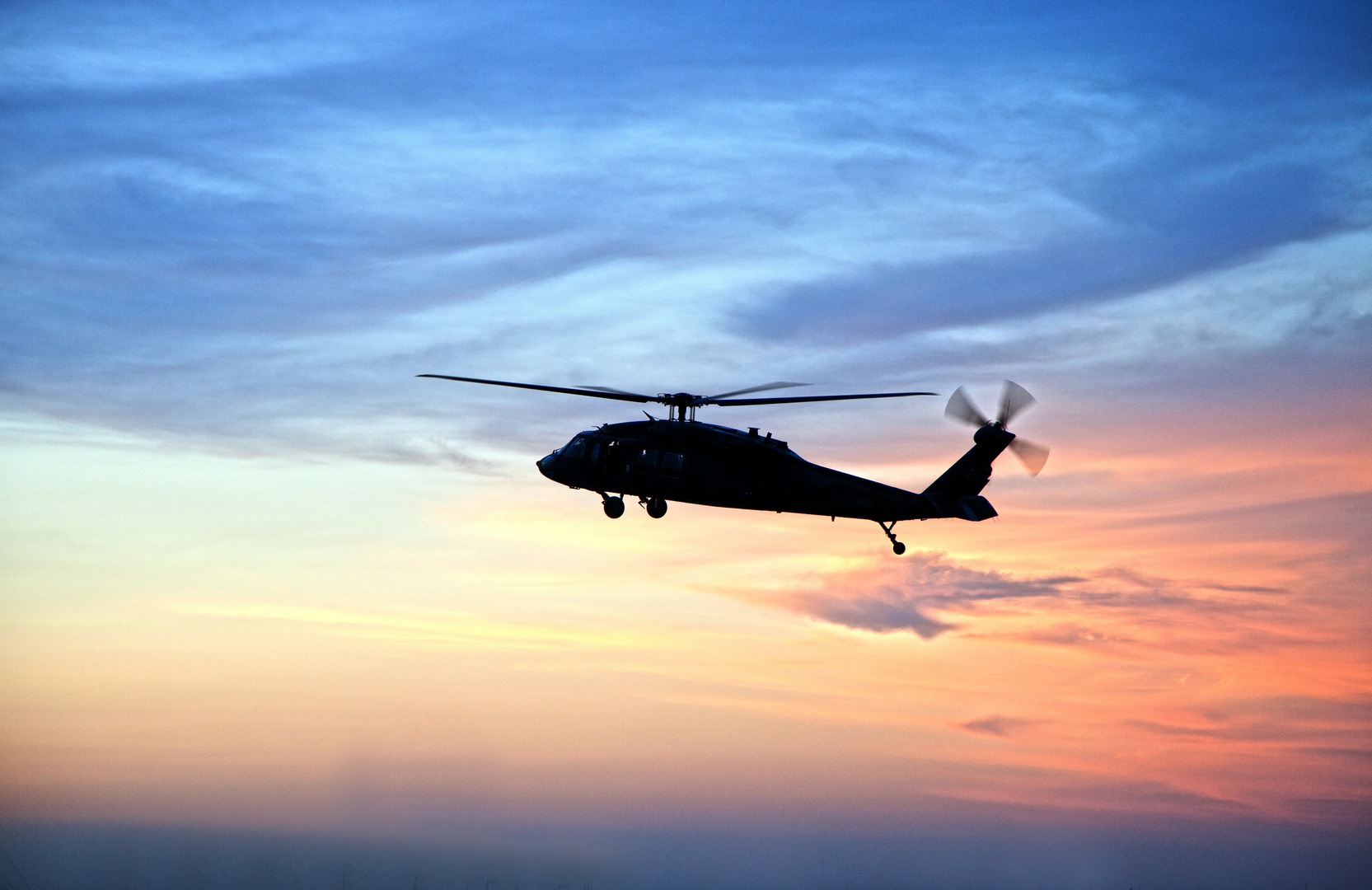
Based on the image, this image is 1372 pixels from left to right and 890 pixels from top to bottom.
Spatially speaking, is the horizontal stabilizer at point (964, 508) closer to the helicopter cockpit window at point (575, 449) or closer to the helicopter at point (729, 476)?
the helicopter at point (729, 476)

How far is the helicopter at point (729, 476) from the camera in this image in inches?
2250

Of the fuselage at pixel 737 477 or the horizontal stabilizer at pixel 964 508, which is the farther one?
the horizontal stabilizer at pixel 964 508

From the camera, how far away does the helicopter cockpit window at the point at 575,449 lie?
5950cm

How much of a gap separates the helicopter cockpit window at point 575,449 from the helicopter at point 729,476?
164 millimetres

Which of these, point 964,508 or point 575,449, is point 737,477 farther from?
point 964,508

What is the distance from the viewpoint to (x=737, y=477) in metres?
57.4

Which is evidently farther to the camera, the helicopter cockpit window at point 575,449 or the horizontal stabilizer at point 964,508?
the helicopter cockpit window at point 575,449

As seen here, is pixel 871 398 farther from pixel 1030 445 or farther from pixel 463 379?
pixel 463 379

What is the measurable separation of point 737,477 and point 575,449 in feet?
32.9

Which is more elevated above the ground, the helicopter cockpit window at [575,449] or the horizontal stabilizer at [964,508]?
the helicopter cockpit window at [575,449]

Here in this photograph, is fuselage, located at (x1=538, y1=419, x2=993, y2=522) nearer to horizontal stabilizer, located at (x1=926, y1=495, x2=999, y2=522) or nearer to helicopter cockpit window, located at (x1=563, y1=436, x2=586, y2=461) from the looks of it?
horizontal stabilizer, located at (x1=926, y1=495, x2=999, y2=522)

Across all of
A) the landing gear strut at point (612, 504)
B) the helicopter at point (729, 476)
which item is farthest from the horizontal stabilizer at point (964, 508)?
the landing gear strut at point (612, 504)

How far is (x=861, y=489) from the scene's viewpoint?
57344 millimetres

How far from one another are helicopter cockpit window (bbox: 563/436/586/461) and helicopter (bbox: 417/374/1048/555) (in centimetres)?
16
